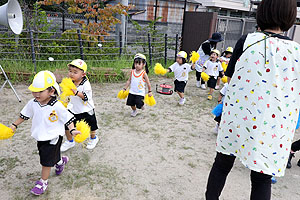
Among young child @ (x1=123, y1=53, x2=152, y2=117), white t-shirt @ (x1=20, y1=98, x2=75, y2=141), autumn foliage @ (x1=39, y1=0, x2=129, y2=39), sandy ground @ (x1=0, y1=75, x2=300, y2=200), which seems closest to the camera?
white t-shirt @ (x1=20, y1=98, x2=75, y2=141)

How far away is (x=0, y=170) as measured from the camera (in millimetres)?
3012

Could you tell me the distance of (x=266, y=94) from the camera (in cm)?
171

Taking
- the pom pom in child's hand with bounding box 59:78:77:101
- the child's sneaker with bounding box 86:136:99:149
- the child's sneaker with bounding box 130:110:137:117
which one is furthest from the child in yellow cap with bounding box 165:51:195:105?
the pom pom in child's hand with bounding box 59:78:77:101

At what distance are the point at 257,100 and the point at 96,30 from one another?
7589mm

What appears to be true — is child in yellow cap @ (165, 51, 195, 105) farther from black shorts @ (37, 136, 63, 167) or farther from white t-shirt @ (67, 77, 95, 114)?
black shorts @ (37, 136, 63, 167)

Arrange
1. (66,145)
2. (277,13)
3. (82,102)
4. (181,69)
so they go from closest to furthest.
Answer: (277,13) < (82,102) < (66,145) < (181,69)

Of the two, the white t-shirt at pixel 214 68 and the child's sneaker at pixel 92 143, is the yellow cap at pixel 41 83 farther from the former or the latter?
the white t-shirt at pixel 214 68

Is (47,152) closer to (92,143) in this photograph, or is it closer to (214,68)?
(92,143)

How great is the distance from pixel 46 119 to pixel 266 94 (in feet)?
6.52

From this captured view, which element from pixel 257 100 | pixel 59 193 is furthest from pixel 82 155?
pixel 257 100

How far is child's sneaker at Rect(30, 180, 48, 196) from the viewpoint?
102 inches

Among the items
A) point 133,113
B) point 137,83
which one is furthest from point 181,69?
point 133,113

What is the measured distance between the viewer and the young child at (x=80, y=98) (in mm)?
3242

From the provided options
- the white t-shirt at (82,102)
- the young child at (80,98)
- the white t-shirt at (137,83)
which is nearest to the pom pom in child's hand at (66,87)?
the young child at (80,98)
